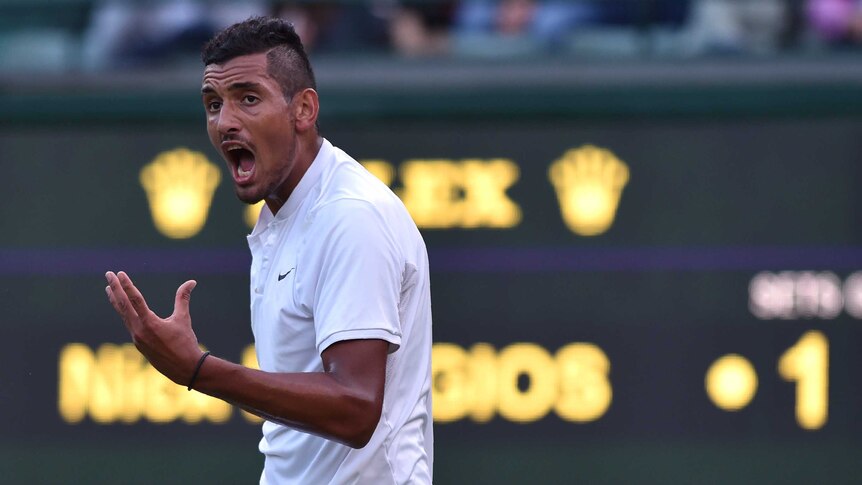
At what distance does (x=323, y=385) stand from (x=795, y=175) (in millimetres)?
3329

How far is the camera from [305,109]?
2.68 m

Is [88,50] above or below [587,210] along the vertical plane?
above

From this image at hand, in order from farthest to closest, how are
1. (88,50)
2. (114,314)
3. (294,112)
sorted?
(88,50), (114,314), (294,112)

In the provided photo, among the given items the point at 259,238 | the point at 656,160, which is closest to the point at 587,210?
the point at 656,160

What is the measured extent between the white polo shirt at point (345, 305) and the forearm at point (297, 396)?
7 cm

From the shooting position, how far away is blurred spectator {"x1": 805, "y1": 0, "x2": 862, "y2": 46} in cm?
575

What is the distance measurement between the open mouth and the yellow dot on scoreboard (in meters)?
2.99

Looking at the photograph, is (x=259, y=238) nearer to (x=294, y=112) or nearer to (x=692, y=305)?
(x=294, y=112)

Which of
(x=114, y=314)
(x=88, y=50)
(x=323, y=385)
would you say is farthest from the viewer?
(x=88, y=50)

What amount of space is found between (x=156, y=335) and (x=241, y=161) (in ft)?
1.43

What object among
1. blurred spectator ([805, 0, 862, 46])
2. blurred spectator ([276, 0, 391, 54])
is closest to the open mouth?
blurred spectator ([276, 0, 391, 54])

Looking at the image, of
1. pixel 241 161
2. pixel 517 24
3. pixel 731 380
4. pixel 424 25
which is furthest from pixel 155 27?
pixel 241 161

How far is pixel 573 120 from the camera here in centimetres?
536

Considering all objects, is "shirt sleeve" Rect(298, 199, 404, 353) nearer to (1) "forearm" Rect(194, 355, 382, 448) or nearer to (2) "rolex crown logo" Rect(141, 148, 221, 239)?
(1) "forearm" Rect(194, 355, 382, 448)
